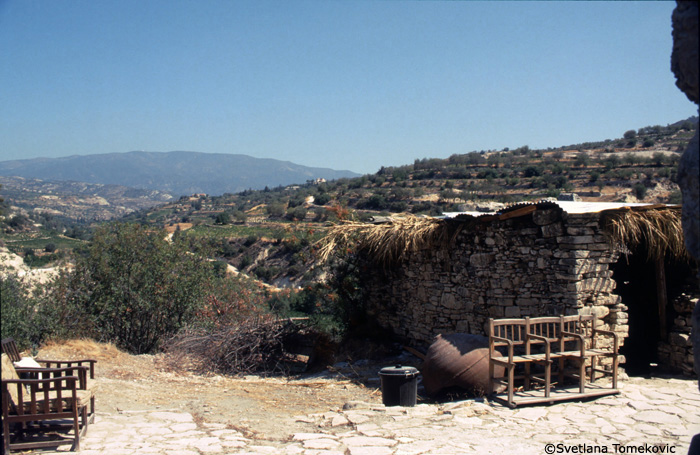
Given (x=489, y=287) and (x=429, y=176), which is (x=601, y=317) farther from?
(x=429, y=176)

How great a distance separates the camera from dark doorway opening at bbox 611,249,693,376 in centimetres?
874

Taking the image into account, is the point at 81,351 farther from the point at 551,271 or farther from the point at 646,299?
the point at 646,299

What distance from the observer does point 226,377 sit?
Answer: 9734mm

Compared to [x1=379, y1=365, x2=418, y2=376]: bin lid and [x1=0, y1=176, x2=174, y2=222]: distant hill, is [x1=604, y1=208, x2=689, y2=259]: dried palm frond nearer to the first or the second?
[x1=379, y1=365, x2=418, y2=376]: bin lid

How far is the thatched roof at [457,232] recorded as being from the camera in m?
7.78

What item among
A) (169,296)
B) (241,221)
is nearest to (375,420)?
(169,296)

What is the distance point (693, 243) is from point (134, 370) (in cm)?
908

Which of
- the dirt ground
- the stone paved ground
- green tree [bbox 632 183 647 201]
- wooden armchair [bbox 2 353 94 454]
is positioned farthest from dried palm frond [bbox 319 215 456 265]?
green tree [bbox 632 183 647 201]

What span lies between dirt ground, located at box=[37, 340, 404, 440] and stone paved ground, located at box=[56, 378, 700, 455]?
35cm

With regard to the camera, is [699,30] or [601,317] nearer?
[699,30]

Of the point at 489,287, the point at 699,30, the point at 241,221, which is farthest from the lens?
the point at 241,221

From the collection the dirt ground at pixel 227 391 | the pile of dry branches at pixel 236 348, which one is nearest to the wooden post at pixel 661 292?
the dirt ground at pixel 227 391

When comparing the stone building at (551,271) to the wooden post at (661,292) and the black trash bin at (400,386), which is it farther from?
the black trash bin at (400,386)

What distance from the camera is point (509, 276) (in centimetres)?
862
